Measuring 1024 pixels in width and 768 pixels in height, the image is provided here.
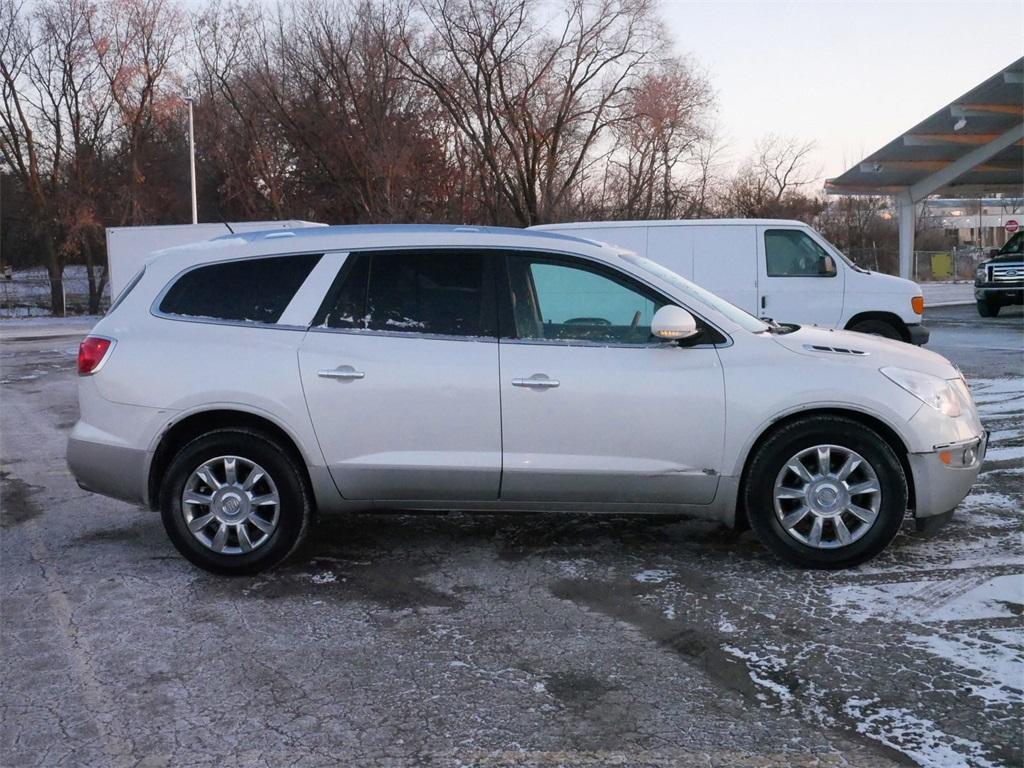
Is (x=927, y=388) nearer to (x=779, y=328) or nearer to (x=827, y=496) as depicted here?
(x=827, y=496)

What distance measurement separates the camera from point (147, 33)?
3988cm

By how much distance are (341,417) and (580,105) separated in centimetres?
3177

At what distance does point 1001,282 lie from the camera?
23.8 m

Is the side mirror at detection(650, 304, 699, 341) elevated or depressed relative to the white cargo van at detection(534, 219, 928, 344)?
depressed

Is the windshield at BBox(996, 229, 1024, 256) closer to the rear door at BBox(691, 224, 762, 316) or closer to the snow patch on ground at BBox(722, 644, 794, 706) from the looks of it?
the rear door at BBox(691, 224, 762, 316)

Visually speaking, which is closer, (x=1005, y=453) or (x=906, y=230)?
(x=1005, y=453)

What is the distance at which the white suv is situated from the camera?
516cm

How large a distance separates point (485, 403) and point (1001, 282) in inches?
864

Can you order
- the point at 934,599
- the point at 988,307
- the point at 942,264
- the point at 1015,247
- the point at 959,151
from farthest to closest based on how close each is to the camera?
the point at 942,264
the point at 959,151
the point at 1015,247
the point at 988,307
the point at 934,599

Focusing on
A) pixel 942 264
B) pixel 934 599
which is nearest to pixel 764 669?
pixel 934 599

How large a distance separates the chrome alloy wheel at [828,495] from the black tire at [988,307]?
21.4 meters

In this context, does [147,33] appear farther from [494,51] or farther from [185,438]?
[185,438]

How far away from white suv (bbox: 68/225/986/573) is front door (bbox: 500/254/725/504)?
1cm

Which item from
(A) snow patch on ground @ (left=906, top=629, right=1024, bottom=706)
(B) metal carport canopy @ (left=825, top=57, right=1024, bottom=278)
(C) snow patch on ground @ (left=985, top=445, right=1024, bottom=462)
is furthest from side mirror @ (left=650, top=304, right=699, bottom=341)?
(B) metal carport canopy @ (left=825, top=57, right=1024, bottom=278)
